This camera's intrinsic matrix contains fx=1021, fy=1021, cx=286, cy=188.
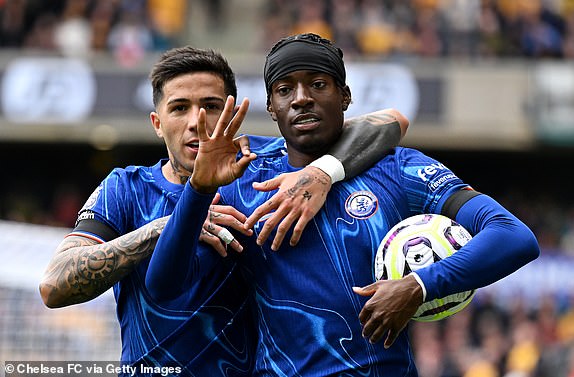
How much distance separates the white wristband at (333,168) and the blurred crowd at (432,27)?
15436mm

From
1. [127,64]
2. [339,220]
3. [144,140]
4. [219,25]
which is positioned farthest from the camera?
[219,25]

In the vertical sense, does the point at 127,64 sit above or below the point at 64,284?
below

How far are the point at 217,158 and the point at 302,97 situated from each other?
1.89ft

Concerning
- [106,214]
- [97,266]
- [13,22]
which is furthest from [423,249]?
[13,22]

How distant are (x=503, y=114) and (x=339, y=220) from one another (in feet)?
53.6

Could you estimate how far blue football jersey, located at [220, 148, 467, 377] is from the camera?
447 centimetres

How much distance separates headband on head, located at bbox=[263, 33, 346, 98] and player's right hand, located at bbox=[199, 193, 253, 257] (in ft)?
2.00

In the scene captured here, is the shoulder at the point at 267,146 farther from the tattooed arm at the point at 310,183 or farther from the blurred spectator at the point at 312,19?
the blurred spectator at the point at 312,19

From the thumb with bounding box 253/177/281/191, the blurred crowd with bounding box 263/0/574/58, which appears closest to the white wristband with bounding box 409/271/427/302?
the thumb with bounding box 253/177/281/191

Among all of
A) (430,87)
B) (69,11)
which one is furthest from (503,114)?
(69,11)

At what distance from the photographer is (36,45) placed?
2011cm

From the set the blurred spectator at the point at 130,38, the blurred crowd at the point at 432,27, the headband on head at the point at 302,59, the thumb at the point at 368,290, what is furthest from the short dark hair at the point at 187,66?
the blurred crowd at the point at 432,27

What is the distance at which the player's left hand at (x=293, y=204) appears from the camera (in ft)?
15.0

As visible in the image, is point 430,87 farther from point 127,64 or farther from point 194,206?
point 194,206
